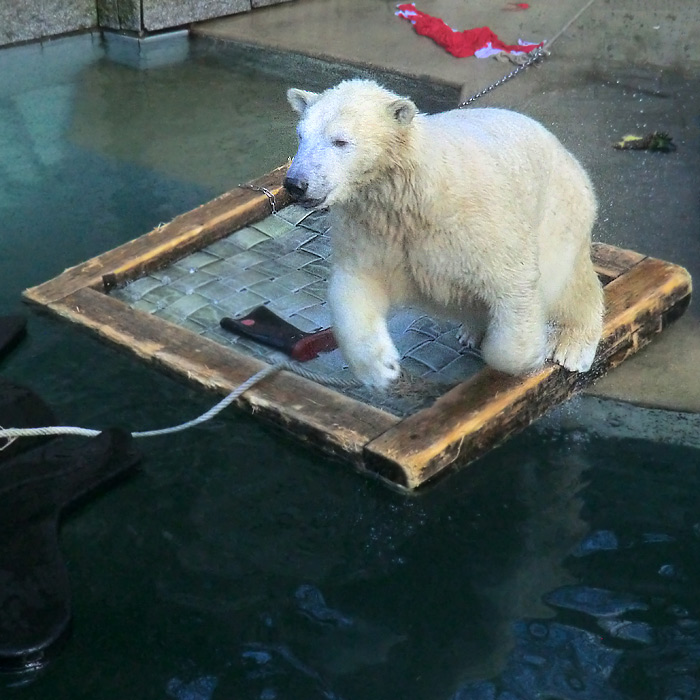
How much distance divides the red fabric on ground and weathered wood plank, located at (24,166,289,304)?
8.12ft

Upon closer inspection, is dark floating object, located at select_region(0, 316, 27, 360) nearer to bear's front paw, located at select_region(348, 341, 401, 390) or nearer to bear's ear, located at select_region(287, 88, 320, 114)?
bear's front paw, located at select_region(348, 341, 401, 390)

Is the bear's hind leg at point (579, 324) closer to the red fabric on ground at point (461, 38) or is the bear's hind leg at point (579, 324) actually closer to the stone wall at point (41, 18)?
the red fabric on ground at point (461, 38)

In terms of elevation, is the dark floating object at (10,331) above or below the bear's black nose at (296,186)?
below

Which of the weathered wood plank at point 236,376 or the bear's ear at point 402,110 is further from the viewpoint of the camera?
the weathered wood plank at point 236,376

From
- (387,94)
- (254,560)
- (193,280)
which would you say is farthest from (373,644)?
(193,280)

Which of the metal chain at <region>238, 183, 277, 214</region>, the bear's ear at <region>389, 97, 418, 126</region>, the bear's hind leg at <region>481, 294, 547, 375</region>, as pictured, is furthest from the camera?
the metal chain at <region>238, 183, 277, 214</region>

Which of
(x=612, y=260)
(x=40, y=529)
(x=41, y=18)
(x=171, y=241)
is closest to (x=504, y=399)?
(x=612, y=260)

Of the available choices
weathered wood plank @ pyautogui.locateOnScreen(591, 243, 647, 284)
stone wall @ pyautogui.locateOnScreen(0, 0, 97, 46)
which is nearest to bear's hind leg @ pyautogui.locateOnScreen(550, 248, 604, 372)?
weathered wood plank @ pyautogui.locateOnScreen(591, 243, 647, 284)

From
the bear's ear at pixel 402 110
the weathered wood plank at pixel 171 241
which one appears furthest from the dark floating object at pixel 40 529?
the bear's ear at pixel 402 110

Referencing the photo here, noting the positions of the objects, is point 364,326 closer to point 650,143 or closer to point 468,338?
point 468,338

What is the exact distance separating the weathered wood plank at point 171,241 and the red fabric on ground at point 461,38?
8.12ft

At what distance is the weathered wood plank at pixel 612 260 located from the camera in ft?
14.0

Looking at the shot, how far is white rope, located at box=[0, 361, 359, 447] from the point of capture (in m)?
3.36

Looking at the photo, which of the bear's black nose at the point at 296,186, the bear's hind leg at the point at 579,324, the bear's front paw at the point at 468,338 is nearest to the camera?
the bear's black nose at the point at 296,186
